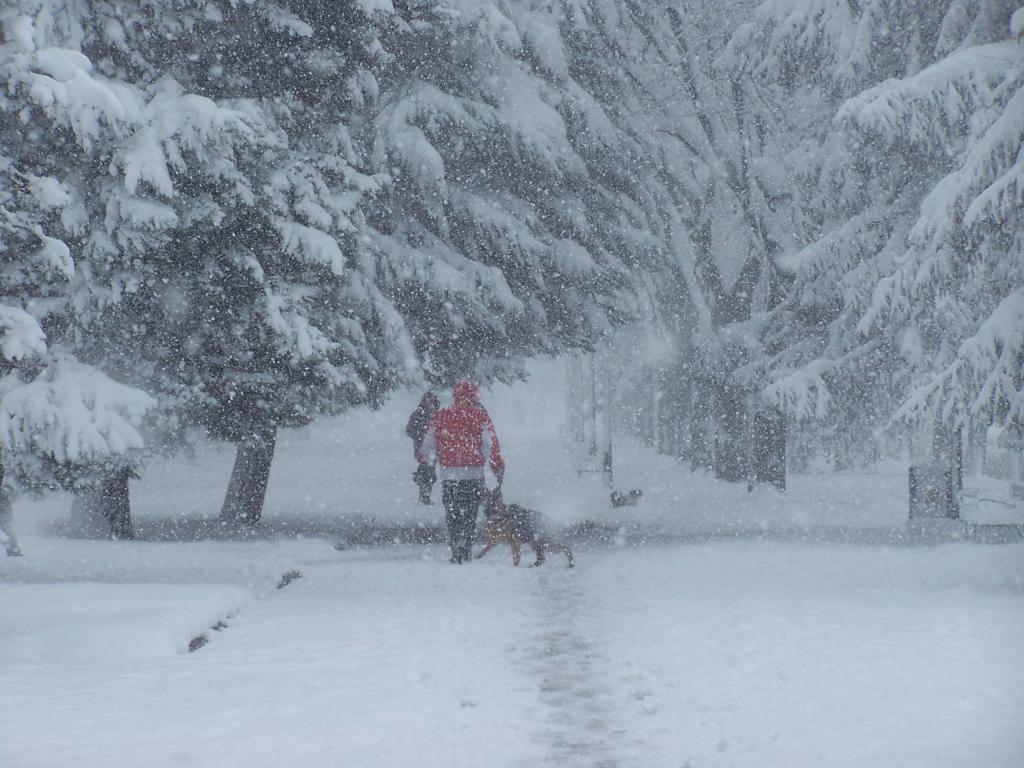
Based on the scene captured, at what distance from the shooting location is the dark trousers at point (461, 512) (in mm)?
14992

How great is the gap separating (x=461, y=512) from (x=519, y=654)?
238 inches

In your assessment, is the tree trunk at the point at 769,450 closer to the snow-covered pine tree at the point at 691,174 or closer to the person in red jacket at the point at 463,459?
the snow-covered pine tree at the point at 691,174

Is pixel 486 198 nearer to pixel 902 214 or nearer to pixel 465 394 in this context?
pixel 465 394

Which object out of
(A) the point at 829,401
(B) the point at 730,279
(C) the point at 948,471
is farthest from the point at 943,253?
(B) the point at 730,279

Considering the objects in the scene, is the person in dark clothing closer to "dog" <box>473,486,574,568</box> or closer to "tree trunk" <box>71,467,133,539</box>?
"tree trunk" <box>71,467,133,539</box>

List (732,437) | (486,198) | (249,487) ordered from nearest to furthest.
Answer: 1. (249,487)
2. (486,198)
3. (732,437)

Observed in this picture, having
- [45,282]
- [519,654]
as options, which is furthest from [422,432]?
[519,654]

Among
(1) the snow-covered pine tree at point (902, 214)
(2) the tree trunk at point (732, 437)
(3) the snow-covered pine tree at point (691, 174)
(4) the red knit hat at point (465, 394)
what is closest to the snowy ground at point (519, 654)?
(4) the red knit hat at point (465, 394)

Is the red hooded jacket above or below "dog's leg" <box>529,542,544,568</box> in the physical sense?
above

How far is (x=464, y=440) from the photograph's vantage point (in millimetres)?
15234

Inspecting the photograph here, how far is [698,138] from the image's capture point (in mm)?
23406

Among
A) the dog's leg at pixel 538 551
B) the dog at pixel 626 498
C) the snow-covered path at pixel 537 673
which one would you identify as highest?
the dog at pixel 626 498

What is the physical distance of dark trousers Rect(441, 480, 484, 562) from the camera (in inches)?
590

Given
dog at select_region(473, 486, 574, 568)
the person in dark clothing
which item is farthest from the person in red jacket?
the person in dark clothing
